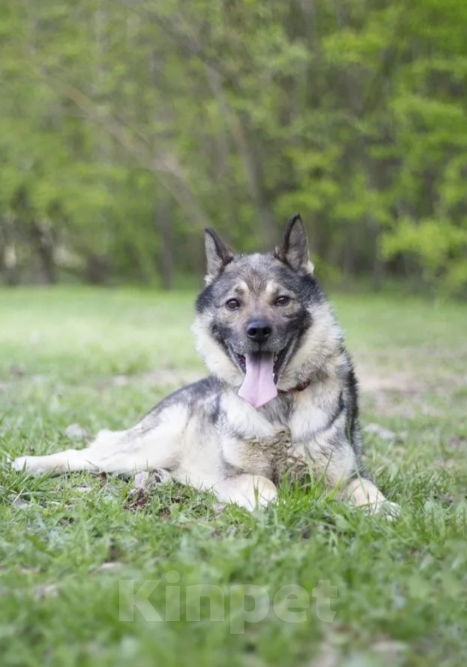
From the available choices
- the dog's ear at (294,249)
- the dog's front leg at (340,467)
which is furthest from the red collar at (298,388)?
the dog's ear at (294,249)

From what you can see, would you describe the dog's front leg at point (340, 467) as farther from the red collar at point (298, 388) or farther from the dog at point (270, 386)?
the red collar at point (298, 388)

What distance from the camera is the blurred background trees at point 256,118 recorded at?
850 inches

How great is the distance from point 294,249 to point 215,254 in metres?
0.50

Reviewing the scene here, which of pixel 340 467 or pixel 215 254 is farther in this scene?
pixel 215 254

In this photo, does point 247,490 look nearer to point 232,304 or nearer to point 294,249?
point 232,304

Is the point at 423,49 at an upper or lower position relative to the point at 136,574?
upper

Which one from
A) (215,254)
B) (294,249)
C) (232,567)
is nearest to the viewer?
(232,567)

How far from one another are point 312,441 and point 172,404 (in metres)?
1.22

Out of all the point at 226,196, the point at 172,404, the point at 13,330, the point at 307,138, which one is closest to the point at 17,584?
the point at 172,404

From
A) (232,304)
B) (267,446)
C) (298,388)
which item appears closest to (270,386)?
(298,388)

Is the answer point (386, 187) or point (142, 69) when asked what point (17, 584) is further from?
point (142, 69)

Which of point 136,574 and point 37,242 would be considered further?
point 37,242

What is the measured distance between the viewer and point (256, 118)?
73.4 ft

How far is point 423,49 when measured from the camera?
77.9 ft
